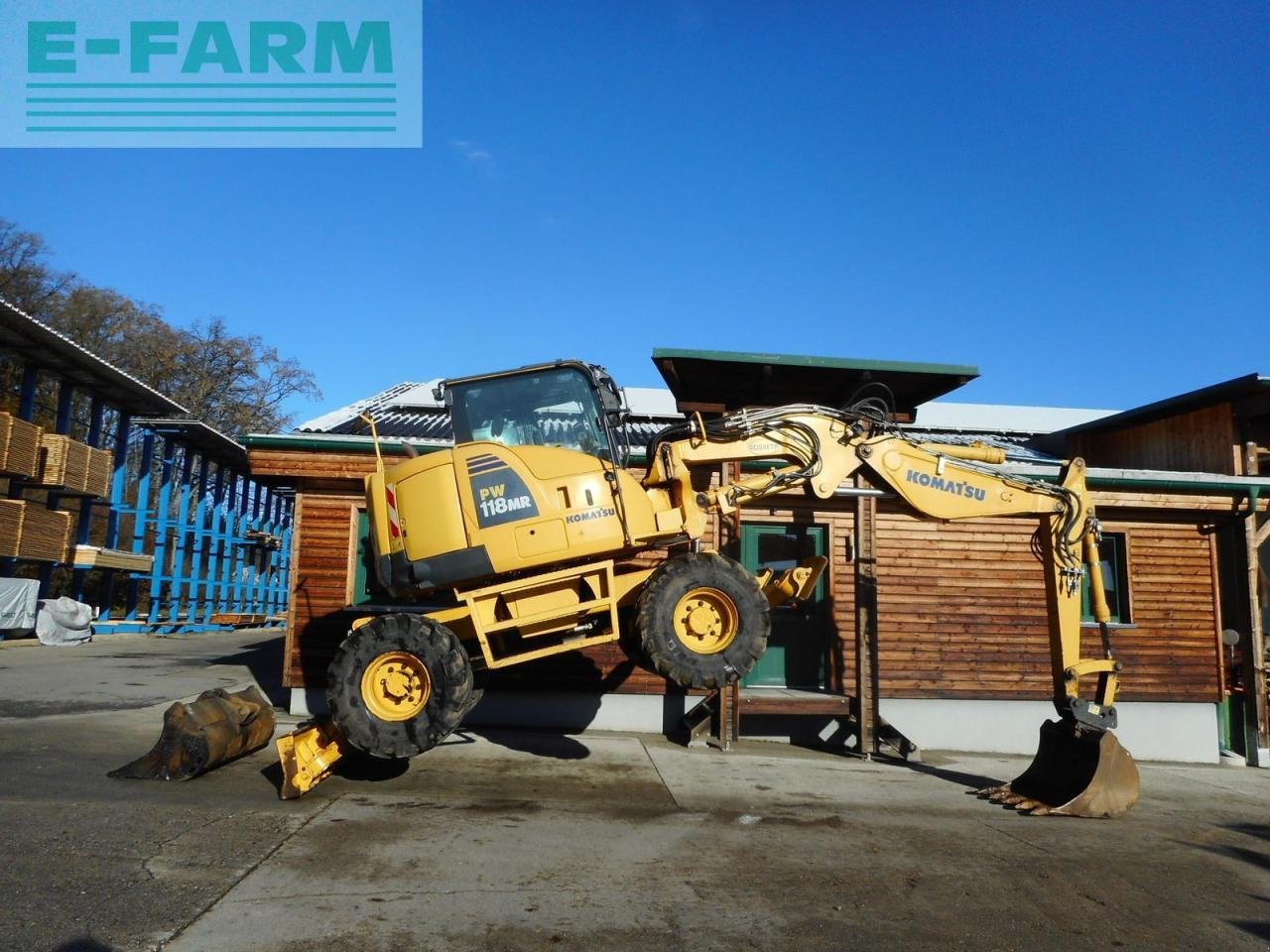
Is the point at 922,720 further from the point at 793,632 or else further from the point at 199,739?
the point at 199,739

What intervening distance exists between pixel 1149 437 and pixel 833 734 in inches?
352

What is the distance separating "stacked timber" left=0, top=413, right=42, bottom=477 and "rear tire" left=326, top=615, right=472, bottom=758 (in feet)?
53.2

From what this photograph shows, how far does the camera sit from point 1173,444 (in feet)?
46.8

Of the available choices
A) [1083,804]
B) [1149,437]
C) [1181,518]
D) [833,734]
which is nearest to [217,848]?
[1083,804]

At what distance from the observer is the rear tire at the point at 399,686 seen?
6.22 meters

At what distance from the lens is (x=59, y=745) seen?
7.73 meters

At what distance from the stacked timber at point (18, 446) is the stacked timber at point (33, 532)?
2.39 feet

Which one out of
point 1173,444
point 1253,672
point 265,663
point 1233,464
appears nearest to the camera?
point 1253,672

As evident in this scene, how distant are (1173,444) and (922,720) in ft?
25.1

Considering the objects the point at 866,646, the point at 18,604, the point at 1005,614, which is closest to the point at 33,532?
the point at 18,604

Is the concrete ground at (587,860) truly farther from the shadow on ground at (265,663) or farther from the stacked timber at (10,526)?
the stacked timber at (10,526)

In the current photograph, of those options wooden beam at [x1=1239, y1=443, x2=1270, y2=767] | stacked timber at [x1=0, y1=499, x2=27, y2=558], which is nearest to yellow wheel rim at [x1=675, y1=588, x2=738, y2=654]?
wooden beam at [x1=1239, y1=443, x2=1270, y2=767]

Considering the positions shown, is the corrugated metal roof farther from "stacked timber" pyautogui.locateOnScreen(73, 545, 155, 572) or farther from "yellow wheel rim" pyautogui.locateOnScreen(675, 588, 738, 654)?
"stacked timber" pyautogui.locateOnScreen(73, 545, 155, 572)

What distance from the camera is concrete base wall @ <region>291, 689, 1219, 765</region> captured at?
10.2 m
